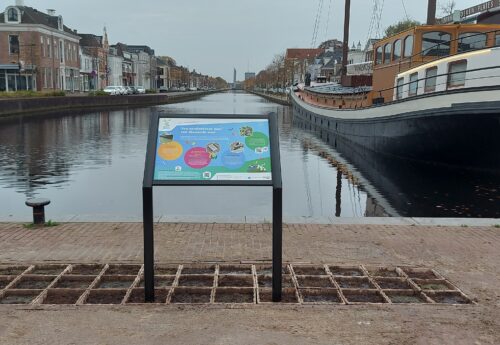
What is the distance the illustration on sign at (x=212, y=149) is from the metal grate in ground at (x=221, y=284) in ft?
3.71

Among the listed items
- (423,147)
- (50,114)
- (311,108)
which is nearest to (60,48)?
(50,114)

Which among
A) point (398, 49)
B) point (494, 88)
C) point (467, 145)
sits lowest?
point (467, 145)

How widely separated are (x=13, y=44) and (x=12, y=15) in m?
3.37

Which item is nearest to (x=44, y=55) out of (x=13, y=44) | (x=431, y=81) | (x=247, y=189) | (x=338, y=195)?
(x=13, y=44)

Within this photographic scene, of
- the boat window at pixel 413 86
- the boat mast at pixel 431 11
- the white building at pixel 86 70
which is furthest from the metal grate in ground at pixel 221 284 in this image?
the white building at pixel 86 70

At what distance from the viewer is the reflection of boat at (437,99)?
13094mm

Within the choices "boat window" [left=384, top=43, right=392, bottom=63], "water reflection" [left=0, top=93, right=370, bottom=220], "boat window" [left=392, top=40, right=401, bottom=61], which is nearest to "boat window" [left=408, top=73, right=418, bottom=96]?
"boat window" [left=392, top=40, right=401, bottom=61]

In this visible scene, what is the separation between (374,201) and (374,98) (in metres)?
10.5

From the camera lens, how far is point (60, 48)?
6475 cm

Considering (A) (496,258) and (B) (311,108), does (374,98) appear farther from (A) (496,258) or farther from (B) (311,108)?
(A) (496,258)

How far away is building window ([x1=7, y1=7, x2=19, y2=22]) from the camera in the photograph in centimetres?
5700

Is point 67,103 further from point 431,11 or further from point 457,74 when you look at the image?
point 457,74

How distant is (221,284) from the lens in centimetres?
505

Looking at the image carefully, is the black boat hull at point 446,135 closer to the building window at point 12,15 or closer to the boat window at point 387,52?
the boat window at point 387,52
